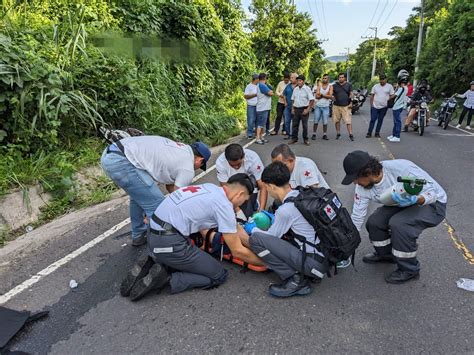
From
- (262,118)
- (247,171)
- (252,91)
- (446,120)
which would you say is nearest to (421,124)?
(446,120)

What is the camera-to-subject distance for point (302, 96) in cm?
872

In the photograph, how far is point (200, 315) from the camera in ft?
8.71

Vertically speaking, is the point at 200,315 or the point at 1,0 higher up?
the point at 1,0

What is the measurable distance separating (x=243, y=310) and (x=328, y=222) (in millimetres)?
923

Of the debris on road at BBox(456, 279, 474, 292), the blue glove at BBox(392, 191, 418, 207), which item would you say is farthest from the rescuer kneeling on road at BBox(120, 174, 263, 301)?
the debris on road at BBox(456, 279, 474, 292)

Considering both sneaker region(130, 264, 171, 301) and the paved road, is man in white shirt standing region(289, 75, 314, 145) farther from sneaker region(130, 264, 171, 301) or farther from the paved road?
sneaker region(130, 264, 171, 301)

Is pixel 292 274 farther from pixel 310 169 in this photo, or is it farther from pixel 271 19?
pixel 271 19

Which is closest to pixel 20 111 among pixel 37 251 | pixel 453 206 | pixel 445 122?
pixel 37 251

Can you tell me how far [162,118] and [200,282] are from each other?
5.04 metres

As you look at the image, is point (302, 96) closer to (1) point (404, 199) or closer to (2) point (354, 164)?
(2) point (354, 164)

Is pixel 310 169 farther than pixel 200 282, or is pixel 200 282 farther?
pixel 310 169

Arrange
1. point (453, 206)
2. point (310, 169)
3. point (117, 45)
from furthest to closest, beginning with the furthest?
point (117, 45) < point (453, 206) < point (310, 169)

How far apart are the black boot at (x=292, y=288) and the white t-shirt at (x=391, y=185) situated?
756mm

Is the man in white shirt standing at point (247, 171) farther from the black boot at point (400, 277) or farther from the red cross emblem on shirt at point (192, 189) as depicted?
the black boot at point (400, 277)
